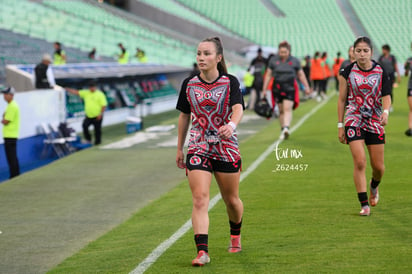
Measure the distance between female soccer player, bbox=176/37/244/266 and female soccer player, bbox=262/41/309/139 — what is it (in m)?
11.1

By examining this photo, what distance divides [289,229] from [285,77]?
9587 mm

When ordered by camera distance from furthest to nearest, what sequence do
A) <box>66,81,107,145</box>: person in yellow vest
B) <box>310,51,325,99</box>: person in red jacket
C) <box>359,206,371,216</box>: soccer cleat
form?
<box>310,51,325,99</box>: person in red jacket → <box>66,81,107,145</box>: person in yellow vest → <box>359,206,371,216</box>: soccer cleat

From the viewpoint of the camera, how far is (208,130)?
22.8 ft

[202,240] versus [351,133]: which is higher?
[351,133]

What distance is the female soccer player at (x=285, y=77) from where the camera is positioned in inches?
712

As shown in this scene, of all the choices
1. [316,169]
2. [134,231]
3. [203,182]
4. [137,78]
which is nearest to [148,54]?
[137,78]

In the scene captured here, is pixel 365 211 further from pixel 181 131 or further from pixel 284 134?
pixel 284 134

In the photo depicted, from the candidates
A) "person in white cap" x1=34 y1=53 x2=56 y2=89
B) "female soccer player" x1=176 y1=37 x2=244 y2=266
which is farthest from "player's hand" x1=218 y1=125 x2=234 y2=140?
"person in white cap" x1=34 y1=53 x2=56 y2=89

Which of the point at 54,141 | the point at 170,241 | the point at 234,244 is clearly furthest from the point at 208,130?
the point at 54,141

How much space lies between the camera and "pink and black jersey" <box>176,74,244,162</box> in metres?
6.92

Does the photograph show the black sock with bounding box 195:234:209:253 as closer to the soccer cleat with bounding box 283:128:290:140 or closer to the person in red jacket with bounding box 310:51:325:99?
the soccer cleat with bounding box 283:128:290:140

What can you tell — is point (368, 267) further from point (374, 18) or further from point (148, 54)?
point (374, 18)

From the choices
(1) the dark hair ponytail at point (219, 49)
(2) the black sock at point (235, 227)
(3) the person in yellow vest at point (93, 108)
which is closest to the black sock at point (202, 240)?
(2) the black sock at point (235, 227)

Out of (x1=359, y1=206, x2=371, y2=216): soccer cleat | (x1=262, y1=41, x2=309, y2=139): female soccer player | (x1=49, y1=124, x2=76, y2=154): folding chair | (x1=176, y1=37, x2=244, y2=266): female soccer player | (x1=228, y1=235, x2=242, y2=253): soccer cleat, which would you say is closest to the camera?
(x1=176, y1=37, x2=244, y2=266): female soccer player
